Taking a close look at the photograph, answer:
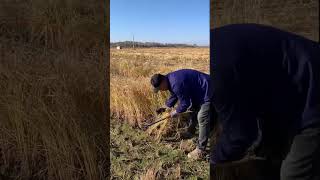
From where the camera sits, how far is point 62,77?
3.16 metres

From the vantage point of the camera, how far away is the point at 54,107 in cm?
307

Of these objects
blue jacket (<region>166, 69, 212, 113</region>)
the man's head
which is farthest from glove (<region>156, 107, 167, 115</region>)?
the man's head

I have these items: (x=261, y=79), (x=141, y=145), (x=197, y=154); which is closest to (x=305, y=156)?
(x=261, y=79)

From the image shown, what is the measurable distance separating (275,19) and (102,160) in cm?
157

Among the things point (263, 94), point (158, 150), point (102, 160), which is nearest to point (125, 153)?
point (158, 150)

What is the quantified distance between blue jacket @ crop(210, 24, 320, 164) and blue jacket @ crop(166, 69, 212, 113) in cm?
169

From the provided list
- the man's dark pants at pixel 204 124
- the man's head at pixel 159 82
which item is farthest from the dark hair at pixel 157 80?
the man's dark pants at pixel 204 124

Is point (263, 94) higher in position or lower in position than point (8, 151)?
higher

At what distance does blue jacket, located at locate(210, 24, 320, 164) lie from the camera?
5.86 ft

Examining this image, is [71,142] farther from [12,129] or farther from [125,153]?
[125,153]

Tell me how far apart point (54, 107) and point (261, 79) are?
176cm

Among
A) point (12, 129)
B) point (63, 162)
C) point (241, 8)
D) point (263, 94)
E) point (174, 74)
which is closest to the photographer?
point (263, 94)

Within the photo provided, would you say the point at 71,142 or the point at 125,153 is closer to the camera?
the point at 71,142

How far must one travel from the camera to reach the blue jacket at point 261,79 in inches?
70.4
